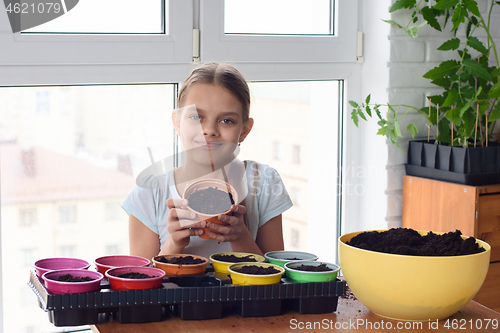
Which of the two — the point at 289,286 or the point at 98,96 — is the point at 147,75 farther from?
the point at 289,286

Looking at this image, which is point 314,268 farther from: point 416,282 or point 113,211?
point 113,211

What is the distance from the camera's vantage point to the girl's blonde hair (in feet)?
4.32

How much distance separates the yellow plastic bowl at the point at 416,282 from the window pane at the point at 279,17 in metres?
1.03

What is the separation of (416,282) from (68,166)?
3.47 ft

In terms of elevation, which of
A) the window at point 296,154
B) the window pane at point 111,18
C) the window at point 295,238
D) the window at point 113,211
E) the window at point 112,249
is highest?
the window pane at point 111,18

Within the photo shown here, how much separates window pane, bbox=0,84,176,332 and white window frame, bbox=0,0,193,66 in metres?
0.08

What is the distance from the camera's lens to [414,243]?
2.85 ft

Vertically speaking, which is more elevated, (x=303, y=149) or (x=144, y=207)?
(x=303, y=149)

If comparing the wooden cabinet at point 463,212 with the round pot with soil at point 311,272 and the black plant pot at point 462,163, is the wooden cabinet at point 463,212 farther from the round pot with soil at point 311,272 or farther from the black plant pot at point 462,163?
the round pot with soil at point 311,272

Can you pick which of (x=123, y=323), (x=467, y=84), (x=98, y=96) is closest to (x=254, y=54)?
(x=98, y=96)

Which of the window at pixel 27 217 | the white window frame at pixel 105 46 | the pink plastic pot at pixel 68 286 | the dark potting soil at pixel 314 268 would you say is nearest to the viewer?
the pink plastic pot at pixel 68 286

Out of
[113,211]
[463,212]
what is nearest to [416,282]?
[463,212]

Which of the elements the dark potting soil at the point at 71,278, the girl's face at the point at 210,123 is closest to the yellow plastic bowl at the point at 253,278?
the dark potting soil at the point at 71,278

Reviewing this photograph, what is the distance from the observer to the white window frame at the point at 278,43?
5.27 feet
